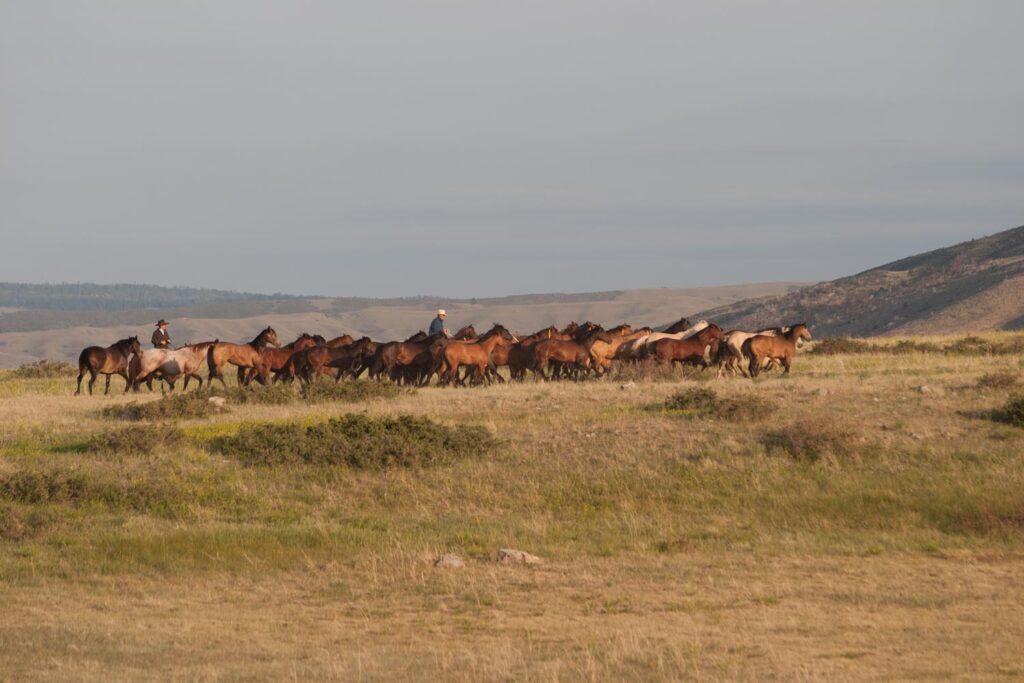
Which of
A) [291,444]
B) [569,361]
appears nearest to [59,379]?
[569,361]

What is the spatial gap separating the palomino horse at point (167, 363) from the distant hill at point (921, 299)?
47.7 meters

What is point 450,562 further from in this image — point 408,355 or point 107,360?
point 107,360

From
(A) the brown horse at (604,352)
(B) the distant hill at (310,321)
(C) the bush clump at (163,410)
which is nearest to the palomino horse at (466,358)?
(A) the brown horse at (604,352)

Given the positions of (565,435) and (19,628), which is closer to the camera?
(19,628)

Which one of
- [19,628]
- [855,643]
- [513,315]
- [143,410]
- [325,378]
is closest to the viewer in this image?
[855,643]

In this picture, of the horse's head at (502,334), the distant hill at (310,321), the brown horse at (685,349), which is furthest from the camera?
the distant hill at (310,321)

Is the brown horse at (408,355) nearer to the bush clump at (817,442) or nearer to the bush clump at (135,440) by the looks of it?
the bush clump at (135,440)

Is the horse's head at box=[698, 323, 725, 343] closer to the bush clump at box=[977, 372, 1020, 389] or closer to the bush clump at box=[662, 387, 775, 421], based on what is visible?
the bush clump at box=[977, 372, 1020, 389]

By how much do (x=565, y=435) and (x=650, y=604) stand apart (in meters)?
7.50

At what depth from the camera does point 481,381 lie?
98.6 ft

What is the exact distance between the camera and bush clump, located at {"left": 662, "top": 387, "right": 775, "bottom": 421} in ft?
65.4

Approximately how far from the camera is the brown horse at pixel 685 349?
29656 mm

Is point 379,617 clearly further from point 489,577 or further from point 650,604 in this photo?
point 650,604

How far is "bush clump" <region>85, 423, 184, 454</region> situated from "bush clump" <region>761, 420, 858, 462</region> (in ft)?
28.0
